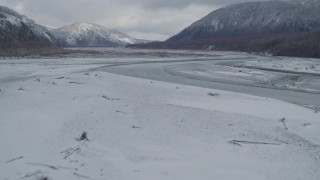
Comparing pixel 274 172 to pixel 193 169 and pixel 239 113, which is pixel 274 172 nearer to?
pixel 193 169

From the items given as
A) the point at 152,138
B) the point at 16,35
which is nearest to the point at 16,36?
the point at 16,35

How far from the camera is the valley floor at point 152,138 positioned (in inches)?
428

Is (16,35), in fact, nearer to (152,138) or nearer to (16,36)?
(16,36)

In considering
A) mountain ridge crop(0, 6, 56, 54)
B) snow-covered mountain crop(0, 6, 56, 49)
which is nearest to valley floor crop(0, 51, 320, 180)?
mountain ridge crop(0, 6, 56, 54)

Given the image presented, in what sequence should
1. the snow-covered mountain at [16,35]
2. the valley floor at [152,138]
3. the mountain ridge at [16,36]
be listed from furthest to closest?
the snow-covered mountain at [16,35]
the mountain ridge at [16,36]
the valley floor at [152,138]

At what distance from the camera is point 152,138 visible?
13617mm

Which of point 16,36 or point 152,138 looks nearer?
point 152,138

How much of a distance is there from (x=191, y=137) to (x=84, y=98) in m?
7.48

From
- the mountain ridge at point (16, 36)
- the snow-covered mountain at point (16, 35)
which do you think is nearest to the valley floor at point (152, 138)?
the mountain ridge at point (16, 36)

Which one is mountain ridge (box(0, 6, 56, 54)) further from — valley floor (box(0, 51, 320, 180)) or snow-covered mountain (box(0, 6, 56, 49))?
valley floor (box(0, 51, 320, 180))

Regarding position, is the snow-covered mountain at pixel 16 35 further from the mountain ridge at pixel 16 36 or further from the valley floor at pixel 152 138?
the valley floor at pixel 152 138

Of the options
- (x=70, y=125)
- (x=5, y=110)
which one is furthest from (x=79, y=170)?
(x=5, y=110)

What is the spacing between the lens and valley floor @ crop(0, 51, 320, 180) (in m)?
10.9

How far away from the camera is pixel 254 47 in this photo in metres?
129
